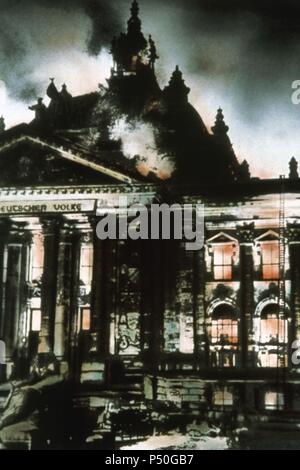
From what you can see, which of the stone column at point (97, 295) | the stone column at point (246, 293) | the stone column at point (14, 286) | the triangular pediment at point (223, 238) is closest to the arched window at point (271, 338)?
the stone column at point (246, 293)

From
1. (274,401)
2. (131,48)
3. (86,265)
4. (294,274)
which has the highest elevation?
(131,48)

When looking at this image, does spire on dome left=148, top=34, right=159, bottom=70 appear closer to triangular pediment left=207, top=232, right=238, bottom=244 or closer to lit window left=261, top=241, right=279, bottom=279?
triangular pediment left=207, top=232, right=238, bottom=244

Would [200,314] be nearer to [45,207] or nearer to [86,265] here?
[86,265]

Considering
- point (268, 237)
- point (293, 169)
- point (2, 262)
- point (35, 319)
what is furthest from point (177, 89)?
point (35, 319)

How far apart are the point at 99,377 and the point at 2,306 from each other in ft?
12.4

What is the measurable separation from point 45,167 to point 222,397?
8.72m

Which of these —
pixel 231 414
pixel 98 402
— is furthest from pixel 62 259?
pixel 231 414

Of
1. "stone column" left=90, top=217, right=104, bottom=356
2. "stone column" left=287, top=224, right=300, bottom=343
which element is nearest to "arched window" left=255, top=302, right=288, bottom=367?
"stone column" left=287, top=224, right=300, bottom=343

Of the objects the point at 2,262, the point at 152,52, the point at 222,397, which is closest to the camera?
the point at 152,52

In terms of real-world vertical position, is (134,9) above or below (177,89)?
above

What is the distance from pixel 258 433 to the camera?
19.6 meters

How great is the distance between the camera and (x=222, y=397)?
2322 cm

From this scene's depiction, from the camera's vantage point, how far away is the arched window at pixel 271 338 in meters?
23.5

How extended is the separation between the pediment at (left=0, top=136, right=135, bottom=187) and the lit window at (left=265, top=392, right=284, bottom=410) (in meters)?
7.54
